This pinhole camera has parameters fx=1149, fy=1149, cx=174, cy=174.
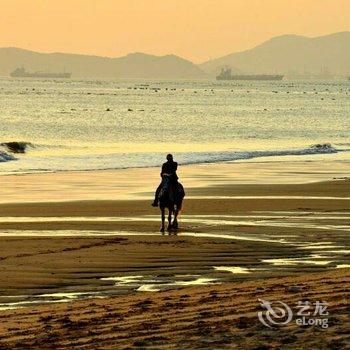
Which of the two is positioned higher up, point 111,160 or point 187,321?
point 187,321

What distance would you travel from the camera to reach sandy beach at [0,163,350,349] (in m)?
10.3

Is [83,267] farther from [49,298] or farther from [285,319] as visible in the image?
[285,319]

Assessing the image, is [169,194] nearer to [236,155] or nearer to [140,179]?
[140,179]

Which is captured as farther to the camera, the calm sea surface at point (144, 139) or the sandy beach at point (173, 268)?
the calm sea surface at point (144, 139)

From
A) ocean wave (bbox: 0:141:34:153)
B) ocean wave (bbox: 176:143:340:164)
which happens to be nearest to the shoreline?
ocean wave (bbox: 176:143:340:164)

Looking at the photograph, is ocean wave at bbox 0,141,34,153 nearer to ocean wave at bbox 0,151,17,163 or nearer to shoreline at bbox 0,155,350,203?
ocean wave at bbox 0,151,17,163

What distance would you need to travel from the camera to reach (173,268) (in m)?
17.1

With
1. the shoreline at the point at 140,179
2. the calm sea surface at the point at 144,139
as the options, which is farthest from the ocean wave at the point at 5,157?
the shoreline at the point at 140,179

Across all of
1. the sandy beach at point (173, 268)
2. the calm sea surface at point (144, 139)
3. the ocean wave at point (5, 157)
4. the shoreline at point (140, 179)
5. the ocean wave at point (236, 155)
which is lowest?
the calm sea surface at point (144, 139)

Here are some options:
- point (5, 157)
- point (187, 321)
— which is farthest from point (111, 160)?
point (187, 321)

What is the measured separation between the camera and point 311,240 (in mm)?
20656

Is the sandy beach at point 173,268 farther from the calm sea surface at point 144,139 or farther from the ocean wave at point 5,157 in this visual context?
the ocean wave at point 5,157

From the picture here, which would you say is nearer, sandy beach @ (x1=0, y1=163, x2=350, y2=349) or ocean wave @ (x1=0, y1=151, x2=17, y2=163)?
sandy beach @ (x1=0, y1=163, x2=350, y2=349)

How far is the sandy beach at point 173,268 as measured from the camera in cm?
1030
